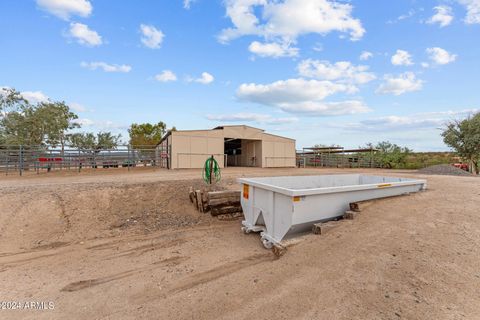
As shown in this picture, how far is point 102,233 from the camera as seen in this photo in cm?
539

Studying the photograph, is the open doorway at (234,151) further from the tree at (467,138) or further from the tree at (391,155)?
the tree at (467,138)

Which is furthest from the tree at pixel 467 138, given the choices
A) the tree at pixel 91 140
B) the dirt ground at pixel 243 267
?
the tree at pixel 91 140

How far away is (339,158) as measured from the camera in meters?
23.1

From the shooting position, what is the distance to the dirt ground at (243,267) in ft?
7.97

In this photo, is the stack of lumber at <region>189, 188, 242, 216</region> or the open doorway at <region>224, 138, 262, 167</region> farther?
the open doorway at <region>224, 138, 262, 167</region>

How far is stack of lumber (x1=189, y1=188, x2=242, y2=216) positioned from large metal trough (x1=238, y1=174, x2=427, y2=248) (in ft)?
4.71

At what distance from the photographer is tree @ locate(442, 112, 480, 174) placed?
14930 mm

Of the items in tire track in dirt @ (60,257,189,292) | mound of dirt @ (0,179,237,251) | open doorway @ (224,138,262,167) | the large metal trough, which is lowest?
tire track in dirt @ (60,257,189,292)

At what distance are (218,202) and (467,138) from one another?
1727 centimetres

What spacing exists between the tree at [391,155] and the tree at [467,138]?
14.2ft

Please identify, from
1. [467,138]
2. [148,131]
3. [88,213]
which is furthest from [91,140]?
[467,138]

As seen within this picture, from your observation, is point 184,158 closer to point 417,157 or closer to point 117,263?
point 117,263

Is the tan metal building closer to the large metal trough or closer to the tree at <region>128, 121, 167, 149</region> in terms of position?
the large metal trough

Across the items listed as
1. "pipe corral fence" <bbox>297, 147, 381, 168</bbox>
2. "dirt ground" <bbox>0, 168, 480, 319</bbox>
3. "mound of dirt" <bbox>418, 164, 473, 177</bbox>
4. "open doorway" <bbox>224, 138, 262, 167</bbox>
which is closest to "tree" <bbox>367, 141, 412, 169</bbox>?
"pipe corral fence" <bbox>297, 147, 381, 168</bbox>
